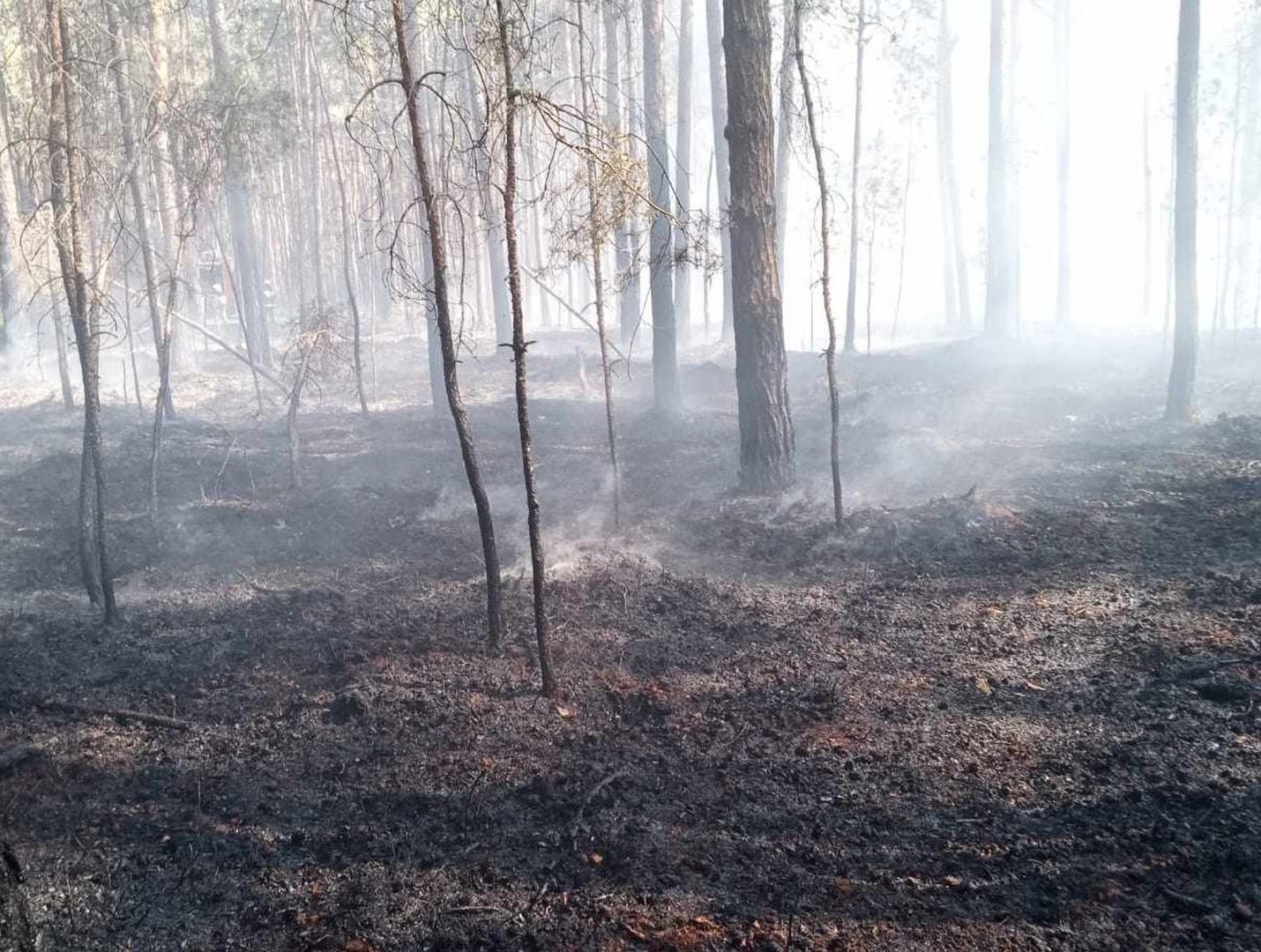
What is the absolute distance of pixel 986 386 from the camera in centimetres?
2012

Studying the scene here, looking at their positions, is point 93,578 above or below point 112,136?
below

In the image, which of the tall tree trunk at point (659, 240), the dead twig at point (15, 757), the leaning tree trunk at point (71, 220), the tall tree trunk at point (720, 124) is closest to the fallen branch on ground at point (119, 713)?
the dead twig at point (15, 757)

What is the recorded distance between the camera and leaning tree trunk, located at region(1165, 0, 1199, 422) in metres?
14.5

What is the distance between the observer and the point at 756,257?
444 inches

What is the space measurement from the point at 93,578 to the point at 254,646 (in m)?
2.59

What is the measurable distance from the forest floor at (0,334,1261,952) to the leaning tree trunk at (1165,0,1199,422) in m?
3.27

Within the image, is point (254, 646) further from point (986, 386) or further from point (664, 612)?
point (986, 386)

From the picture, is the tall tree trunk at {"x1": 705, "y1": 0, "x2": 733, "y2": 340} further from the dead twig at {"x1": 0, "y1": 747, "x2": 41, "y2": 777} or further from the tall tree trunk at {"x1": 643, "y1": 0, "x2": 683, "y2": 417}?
the dead twig at {"x1": 0, "y1": 747, "x2": 41, "y2": 777}

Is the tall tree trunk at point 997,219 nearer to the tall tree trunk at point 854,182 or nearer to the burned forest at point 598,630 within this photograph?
the tall tree trunk at point 854,182

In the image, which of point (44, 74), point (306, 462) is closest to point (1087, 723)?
point (44, 74)

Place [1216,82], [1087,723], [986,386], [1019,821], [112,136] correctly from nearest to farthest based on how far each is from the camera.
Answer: [1019,821] < [1087,723] < [112,136] < [986,386] < [1216,82]

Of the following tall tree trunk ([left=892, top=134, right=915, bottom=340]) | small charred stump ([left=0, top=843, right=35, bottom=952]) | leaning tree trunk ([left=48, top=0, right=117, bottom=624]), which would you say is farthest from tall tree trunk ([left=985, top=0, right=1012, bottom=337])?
small charred stump ([left=0, top=843, right=35, bottom=952])

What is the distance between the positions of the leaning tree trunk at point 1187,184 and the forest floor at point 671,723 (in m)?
3.27

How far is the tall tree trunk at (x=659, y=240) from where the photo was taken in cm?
1634
